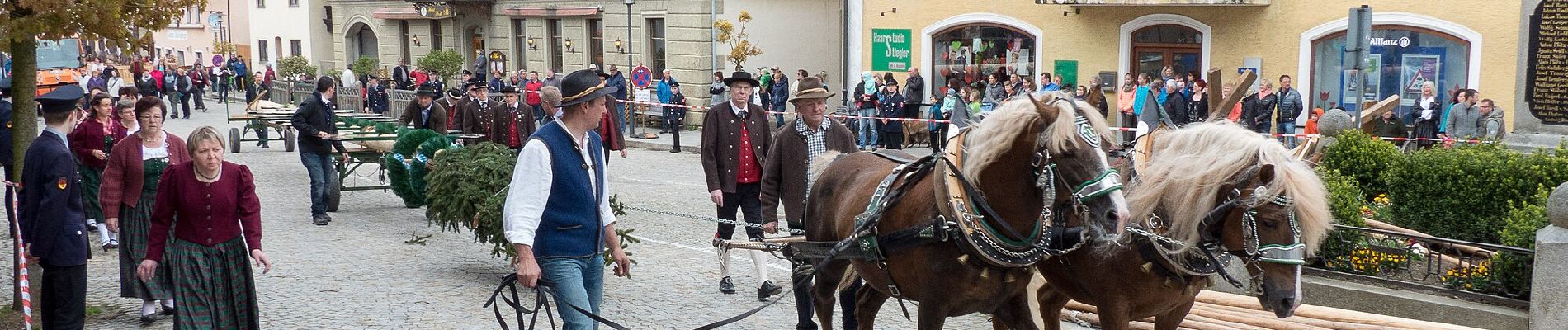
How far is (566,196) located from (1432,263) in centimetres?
535

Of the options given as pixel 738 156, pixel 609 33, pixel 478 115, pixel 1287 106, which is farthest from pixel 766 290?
pixel 609 33

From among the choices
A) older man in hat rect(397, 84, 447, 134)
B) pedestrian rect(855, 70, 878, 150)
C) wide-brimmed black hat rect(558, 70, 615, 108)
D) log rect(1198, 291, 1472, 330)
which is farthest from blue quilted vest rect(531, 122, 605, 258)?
pedestrian rect(855, 70, 878, 150)

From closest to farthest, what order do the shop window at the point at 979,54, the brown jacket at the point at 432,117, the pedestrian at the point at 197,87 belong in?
the brown jacket at the point at 432,117 → the shop window at the point at 979,54 → the pedestrian at the point at 197,87

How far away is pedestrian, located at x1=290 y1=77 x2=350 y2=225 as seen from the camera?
40.1ft

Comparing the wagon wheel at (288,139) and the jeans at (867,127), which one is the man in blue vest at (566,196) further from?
the wagon wheel at (288,139)

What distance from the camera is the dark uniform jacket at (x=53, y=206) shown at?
267 inches

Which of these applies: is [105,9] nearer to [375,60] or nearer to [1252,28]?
[1252,28]

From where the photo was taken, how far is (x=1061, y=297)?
6.22 m

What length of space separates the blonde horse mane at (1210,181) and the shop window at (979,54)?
16869 mm

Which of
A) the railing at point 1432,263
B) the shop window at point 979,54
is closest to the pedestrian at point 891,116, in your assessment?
the shop window at point 979,54

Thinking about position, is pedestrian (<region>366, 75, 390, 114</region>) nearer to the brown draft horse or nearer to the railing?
the railing

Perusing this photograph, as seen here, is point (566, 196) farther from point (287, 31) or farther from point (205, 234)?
point (287, 31)

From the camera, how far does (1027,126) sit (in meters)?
4.78

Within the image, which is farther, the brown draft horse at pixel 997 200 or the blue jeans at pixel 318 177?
the blue jeans at pixel 318 177
